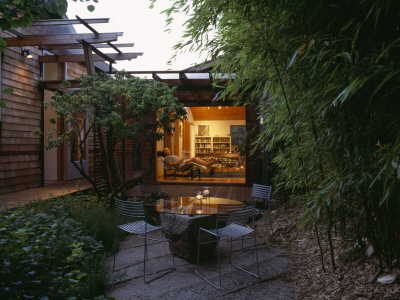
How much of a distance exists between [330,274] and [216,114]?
1258 centimetres

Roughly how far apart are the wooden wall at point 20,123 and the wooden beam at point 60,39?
2.03 ft

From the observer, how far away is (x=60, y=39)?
20.7ft

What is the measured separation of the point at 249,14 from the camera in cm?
212

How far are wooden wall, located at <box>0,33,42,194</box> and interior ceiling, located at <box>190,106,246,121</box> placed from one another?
7938 mm

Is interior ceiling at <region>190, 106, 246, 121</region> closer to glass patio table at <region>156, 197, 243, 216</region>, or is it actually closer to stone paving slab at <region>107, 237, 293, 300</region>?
glass patio table at <region>156, 197, 243, 216</region>

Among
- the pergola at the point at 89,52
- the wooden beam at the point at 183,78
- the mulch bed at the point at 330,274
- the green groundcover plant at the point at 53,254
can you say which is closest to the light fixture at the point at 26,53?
the pergola at the point at 89,52

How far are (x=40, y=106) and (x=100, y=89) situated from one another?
351cm

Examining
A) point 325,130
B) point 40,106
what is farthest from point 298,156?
point 40,106

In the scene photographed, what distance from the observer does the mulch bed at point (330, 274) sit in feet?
6.97

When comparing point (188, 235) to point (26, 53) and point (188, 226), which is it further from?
point (26, 53)

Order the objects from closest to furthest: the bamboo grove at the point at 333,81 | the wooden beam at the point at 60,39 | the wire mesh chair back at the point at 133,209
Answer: the bamboo grove at the point at 333,81, the wire mesh chair back at the point at 133,209, the wooden beam at the point at 60,39

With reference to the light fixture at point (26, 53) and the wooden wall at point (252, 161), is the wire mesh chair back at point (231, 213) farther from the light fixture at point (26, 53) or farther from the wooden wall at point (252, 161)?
the light fixture at point (26, 53)

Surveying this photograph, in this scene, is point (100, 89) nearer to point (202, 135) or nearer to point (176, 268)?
point (176, 268)

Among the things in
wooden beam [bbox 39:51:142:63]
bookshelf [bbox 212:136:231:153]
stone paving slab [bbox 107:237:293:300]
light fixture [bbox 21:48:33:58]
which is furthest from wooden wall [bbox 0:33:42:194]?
bookshelf [bbox 212:136:231:153]
